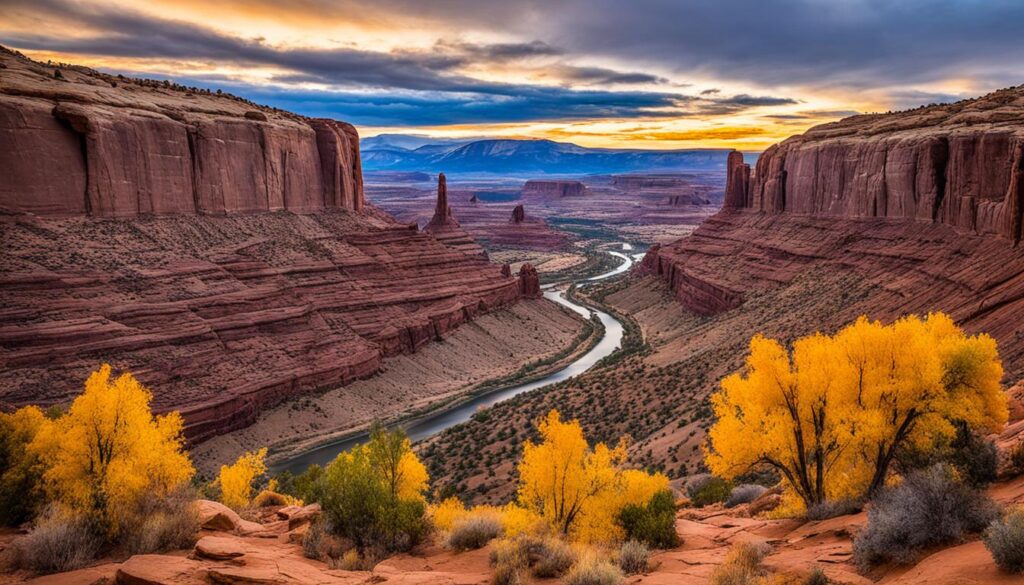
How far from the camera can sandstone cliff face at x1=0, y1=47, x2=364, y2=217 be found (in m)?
40.0

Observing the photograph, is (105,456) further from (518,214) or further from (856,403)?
(518,214)

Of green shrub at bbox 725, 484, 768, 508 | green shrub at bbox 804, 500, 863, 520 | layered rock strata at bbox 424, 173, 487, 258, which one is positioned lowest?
green shrub at bbox 725, 484, 768, 508

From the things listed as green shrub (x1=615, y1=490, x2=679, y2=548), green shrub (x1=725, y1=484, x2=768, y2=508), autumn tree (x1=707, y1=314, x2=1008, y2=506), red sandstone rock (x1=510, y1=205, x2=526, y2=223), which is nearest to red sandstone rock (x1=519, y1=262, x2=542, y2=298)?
green shrub (x1=725, y1=484, x2=768, y2=508)

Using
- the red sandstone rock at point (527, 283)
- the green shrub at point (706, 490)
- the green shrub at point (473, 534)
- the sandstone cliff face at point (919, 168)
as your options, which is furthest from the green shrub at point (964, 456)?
the red sandstone rock at point (527, 283)

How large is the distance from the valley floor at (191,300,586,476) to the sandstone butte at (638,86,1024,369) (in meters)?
17.6

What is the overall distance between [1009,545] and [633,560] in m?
6.65

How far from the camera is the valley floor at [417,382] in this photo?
4103 cm

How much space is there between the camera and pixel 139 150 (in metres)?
46.6

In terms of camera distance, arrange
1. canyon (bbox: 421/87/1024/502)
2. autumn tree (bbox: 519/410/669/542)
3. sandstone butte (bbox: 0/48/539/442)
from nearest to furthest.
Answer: autumn tree (bbox: 519/410/669/542) < canyon (bbox: 421/87/1024/502) < sandstone butte (bbox: 0/48/539/442)

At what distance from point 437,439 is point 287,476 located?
11427 mm

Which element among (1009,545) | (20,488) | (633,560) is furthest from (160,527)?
(1009,545)

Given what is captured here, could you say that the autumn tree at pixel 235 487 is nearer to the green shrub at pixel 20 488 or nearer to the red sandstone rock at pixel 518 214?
the green shrub at pixel 20 488

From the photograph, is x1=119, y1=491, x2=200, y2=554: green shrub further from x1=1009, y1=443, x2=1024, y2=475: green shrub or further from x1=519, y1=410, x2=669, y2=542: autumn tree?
x1=1009, y1=443, x2=1024, y2=475: green shrub

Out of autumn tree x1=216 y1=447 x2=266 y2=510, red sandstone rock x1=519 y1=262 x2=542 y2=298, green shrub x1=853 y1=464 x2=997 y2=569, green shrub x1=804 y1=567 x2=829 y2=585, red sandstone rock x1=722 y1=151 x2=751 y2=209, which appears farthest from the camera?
red sandstone rock x1=722 y1=151 x2=751 y2=209
